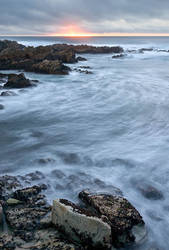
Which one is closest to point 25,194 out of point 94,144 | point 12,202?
point 12,202

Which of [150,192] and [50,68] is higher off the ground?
[50,68]

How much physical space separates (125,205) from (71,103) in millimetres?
7017

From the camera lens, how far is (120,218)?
9.73 feet

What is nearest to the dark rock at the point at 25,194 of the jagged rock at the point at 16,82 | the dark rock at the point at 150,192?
the dark rock at the point at 150,192

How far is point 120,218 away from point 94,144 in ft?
9.93

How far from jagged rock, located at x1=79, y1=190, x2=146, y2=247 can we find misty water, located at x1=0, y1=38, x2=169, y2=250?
0.54 feet

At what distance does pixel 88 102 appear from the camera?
9.97 metres

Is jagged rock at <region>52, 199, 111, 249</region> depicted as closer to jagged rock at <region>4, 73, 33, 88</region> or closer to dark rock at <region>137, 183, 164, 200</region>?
dark rock at <region>137, 183, 164, 200</region>

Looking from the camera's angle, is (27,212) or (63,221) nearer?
(63,221)

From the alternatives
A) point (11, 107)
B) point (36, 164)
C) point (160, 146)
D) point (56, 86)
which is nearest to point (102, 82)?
point (56, 86)

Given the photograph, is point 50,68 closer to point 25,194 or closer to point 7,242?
point 25,194

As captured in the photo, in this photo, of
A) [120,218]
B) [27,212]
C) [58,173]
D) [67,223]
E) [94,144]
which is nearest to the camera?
[67,223]

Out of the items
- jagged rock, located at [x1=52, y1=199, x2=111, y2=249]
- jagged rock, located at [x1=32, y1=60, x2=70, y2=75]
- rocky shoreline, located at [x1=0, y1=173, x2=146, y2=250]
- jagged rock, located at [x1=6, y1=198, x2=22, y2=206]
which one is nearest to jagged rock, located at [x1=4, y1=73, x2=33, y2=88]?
jagged rock, located at [x1=32, y1=60, x2=70, y2=75]

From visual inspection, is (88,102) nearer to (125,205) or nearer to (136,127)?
(136,127)
